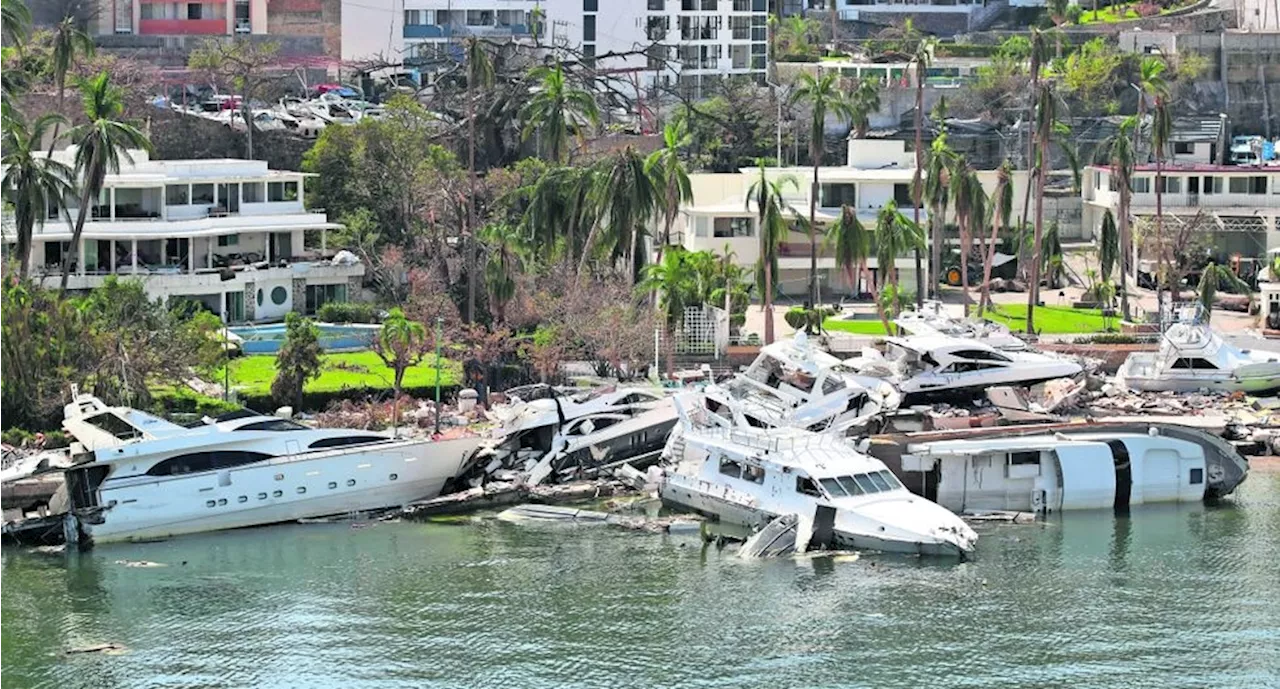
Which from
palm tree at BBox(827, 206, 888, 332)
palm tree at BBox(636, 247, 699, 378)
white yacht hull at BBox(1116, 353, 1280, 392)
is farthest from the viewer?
palm tree at BBox(827, 206, 888, 332)

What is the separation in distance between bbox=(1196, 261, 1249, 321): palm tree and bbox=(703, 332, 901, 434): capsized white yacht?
664 inches

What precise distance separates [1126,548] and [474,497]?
546 inches

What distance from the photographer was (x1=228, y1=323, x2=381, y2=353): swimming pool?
70.8m

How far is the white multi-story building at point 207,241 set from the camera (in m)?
74.8

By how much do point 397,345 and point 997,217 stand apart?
26.7 metres

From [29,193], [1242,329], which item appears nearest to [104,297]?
[29,193]

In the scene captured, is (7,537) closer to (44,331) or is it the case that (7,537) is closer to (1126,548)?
(44,331)

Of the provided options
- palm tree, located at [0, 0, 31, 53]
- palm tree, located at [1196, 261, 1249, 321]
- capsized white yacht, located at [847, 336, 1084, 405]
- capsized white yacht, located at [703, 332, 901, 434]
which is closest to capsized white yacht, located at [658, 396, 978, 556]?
capsized white yacht, located at [703, 332, 901, 434]

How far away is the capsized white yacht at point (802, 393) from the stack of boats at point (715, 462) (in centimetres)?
5

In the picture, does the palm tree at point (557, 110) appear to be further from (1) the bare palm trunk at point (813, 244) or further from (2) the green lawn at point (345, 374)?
(2) the green lawn at point (345, 374)

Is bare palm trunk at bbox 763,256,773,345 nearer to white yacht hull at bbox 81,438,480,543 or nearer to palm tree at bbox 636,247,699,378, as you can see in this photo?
palm tree at bbox 636,247,699,378

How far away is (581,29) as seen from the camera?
390 feet

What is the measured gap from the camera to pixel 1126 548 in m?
51.9

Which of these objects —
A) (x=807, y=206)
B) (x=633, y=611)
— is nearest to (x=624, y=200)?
(x=807, y=206)
